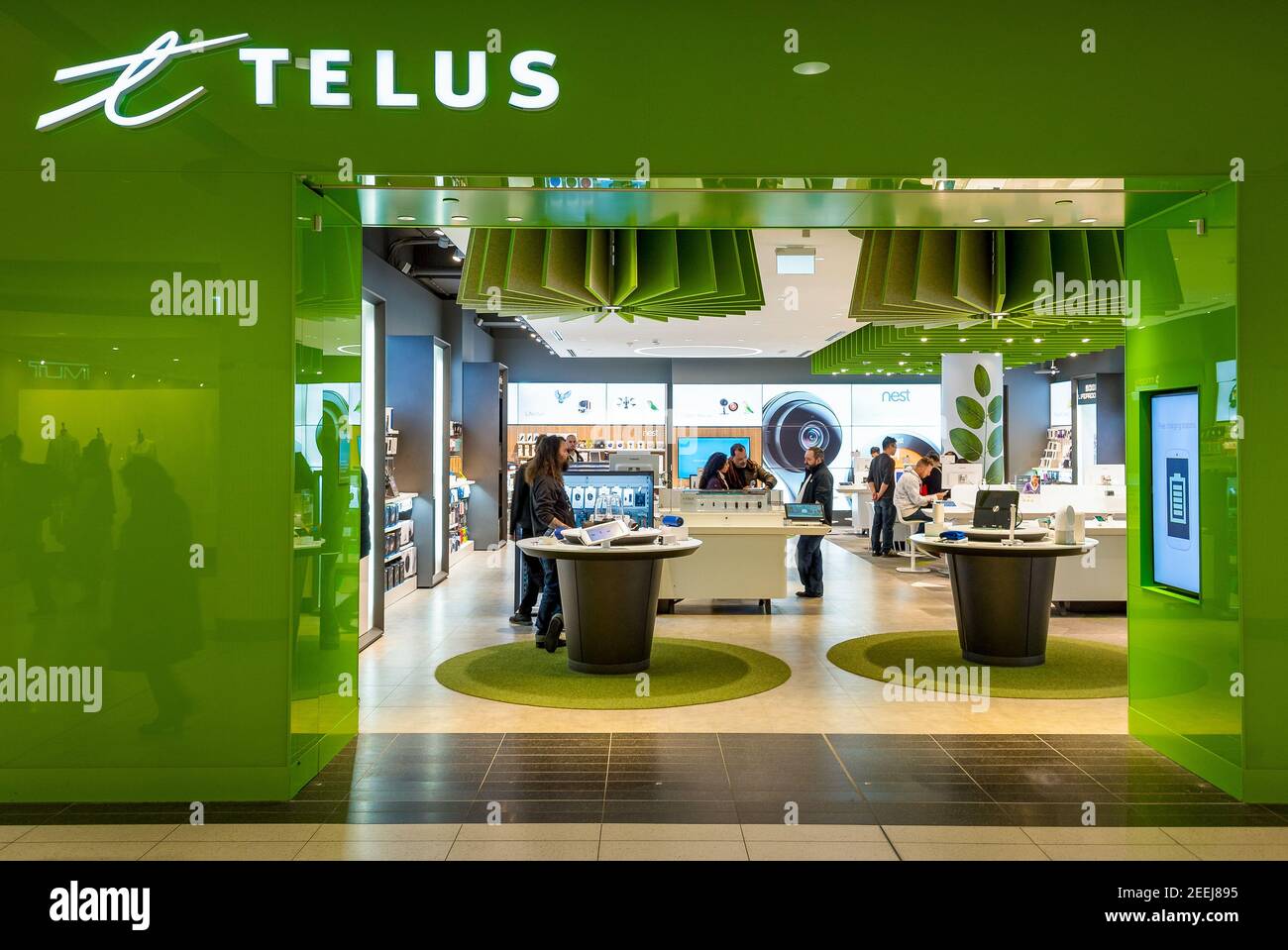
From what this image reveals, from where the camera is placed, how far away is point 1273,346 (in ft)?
12.8

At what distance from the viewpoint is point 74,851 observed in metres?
3.35

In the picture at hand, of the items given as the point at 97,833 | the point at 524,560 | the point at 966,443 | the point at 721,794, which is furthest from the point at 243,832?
the point at 966,443

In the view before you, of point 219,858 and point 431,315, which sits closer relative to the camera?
point 219,858

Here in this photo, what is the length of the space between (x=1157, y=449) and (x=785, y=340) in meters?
11.1

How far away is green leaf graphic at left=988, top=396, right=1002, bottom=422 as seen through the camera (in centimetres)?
1393

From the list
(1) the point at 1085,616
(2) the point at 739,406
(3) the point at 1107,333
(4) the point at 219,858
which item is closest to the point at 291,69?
(4) the point at 219,858

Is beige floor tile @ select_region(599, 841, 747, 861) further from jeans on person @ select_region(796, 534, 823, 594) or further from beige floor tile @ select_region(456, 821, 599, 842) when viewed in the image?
jeans on person @ select_region(796, 534, 823, 594)

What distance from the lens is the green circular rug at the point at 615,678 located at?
5520 mm

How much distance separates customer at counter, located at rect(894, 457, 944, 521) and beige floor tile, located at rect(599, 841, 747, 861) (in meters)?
9.25

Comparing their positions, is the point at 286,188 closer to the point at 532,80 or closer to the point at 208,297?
the point at 208,297

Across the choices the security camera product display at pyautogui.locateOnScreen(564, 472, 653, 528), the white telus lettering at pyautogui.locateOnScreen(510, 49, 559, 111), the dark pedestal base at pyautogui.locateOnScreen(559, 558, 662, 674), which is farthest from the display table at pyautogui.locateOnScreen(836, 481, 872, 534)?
the white telus lettering at pyautogui.locateOnScreen(510, 49, 559, 111)

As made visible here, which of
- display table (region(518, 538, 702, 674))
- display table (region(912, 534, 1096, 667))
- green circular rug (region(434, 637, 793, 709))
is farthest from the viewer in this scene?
display table (region(912, 534, 1096, 667))

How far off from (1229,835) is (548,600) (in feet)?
15.2

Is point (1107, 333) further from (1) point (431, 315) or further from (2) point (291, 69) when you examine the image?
(2) point (291, 69)
